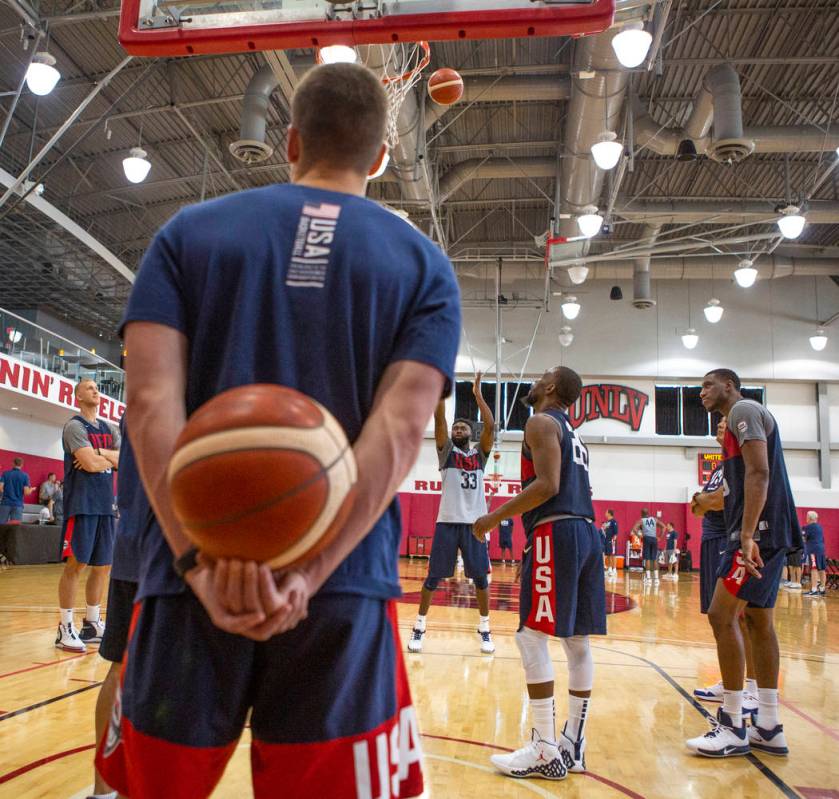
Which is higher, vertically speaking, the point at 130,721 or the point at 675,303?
the point at 675,303

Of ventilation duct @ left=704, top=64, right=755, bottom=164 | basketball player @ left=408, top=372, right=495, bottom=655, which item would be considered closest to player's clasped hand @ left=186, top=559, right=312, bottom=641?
basketball player @ left=408, top=372, right=495, bottom=655

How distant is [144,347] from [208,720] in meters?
0.59

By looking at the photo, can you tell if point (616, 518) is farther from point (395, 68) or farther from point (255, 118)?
point (395, 68)

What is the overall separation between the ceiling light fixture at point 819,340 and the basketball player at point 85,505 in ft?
68.9

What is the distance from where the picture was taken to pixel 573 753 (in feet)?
11.9

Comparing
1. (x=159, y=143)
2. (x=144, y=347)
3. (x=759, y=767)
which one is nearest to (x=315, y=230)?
(x=144, y=347)

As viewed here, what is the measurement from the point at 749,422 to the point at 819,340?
65.8 ft

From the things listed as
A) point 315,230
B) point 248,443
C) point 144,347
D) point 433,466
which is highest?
point 433,466

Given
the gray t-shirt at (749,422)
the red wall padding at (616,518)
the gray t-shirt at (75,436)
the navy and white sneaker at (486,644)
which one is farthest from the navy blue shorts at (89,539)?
the red wall padding at (616,518)

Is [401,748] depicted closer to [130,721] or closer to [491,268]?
[130,721]

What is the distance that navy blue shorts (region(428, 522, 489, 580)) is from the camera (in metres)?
6.68

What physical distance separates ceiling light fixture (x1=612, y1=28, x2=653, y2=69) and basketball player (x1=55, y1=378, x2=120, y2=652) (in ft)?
18.4

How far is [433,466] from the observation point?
23.0m

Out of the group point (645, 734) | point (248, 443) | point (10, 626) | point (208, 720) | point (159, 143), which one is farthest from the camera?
point (159, 143)
